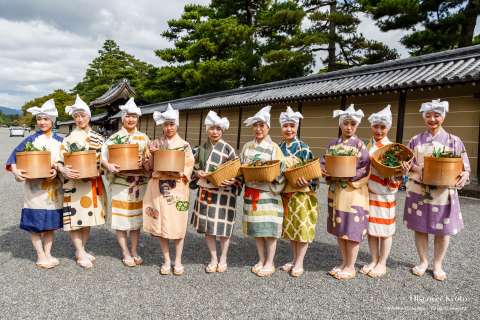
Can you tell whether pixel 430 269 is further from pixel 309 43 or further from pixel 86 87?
pixel 86 87

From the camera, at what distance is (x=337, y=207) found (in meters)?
3.28

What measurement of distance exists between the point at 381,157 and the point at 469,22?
13.9 m

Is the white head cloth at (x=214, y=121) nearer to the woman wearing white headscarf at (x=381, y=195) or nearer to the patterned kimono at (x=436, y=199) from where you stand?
the woman wearing white headscarf at (x=381, y=195)

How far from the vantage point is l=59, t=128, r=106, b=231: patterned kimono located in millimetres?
3369

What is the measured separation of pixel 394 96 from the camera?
892 cm

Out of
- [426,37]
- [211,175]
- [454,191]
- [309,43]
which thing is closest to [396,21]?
[426,37]

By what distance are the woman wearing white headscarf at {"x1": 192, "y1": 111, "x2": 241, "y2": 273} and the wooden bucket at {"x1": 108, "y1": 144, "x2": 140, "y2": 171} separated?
643 millimetres

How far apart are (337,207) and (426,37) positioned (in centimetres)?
1294

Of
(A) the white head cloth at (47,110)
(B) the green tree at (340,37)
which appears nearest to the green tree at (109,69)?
(B) the green tree at (340,37)

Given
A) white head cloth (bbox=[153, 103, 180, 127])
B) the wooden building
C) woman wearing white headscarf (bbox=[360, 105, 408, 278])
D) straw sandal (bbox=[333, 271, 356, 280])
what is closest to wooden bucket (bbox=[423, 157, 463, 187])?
woman wearing white headscarf (bbox=[360, 105, 408, 278])

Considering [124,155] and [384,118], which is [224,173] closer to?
[124,155]

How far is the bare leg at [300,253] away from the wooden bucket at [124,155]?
72.3 inches

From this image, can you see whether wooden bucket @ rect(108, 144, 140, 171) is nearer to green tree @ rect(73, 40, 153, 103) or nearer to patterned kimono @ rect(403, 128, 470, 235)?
patterned kimono @ rect(403, 128, 470, 235)

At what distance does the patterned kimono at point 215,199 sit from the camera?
337 cm
